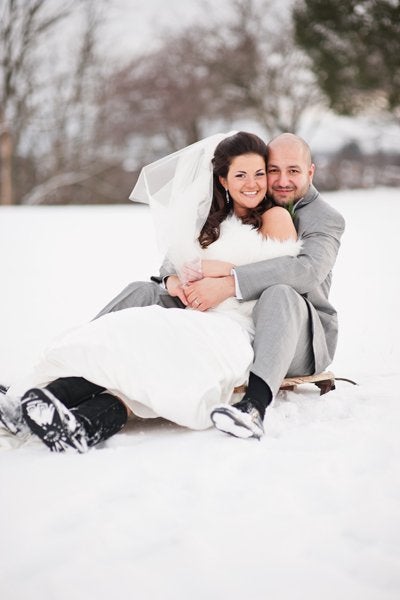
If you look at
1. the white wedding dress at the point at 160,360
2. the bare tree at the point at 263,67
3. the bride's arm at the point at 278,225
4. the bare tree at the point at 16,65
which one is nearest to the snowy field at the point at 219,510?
the white wedding dress at the point at 160,360

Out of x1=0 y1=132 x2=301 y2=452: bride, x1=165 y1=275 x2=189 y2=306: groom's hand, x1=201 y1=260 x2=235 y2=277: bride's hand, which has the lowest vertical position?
x1=0 y1=132 x2=301 y2=452: bride

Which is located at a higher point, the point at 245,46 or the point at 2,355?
the point at 245,46

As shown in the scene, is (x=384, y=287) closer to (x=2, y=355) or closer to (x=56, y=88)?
(x=2, y=355)

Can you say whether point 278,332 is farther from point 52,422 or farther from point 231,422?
point 52,422

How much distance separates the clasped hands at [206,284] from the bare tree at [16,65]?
49.8ft

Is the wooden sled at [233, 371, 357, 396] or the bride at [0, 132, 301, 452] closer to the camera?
the bride at [0, 132, 301, 452]

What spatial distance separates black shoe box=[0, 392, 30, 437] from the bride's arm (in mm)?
1262

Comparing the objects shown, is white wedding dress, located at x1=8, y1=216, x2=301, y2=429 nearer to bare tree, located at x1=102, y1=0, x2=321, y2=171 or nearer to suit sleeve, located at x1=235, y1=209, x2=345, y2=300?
suit sleeve, located at x1=235, y1=209, x2=345, y2=300

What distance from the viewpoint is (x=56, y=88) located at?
1753 cm

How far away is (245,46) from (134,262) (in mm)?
13009

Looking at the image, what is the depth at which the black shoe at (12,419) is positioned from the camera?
7.63 ft

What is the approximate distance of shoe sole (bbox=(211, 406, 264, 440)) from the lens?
2.20m

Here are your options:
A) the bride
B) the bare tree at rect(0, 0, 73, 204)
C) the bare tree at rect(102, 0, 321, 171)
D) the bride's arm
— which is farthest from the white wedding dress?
the bare tree at rect(102, 0, 321, 171)

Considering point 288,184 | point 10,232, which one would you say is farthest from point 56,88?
point 288,184
